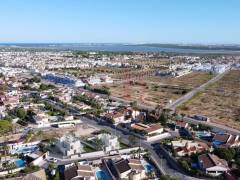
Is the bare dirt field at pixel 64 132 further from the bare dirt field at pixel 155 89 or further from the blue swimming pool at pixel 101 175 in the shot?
the bare dirt field at pixel 155 89

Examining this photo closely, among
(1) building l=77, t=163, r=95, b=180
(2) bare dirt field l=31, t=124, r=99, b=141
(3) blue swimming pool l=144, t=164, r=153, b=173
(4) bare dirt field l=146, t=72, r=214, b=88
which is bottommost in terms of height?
(4) bare dirt field l=146, t=72, r=214, b=88

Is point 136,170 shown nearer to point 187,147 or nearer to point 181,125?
point 187,147

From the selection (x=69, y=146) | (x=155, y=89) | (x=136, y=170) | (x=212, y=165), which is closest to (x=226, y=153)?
(x=212, y=165)

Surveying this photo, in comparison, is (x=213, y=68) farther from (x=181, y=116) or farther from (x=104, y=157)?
(x=104, y=157)

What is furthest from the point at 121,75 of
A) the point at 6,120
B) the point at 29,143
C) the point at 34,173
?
the point at 34,173

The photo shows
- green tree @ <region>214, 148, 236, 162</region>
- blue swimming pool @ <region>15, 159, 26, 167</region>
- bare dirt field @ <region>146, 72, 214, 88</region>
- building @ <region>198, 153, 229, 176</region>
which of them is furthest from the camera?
bare dirt field @ <region>146, 72, 214, 88</region>

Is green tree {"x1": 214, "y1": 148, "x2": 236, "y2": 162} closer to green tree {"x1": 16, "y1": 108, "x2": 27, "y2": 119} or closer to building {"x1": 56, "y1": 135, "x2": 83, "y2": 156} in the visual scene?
building {"x1": 56, "y1": 135, "x2": 83, "y2": 156}

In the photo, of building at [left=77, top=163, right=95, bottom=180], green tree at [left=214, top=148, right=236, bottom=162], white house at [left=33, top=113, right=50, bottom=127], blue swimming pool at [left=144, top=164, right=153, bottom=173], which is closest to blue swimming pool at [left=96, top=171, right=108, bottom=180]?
building at [left=77, top=163, right=95, bottom=180]
